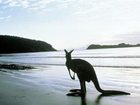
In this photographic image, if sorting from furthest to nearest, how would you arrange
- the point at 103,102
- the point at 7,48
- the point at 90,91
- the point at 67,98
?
the point at 7,48
the point at 90,91
the point at 67,98
the point at 103,102

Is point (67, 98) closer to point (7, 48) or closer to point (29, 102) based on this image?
point (29, 102)

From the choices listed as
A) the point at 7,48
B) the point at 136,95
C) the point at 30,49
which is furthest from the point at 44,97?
the point at 30,49

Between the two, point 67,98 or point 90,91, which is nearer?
point 67,98

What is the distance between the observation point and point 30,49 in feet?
577

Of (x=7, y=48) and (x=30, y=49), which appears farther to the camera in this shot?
(x=30, y=49)

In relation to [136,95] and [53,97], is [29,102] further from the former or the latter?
[136,95]

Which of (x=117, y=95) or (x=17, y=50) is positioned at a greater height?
(x=117, y=95)

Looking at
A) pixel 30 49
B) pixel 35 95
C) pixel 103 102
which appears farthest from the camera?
pixel 30 49

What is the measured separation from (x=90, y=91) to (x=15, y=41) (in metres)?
160

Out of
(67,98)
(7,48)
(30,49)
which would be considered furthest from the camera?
(30,49)

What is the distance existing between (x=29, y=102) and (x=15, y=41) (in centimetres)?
16229

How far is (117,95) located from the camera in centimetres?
1030

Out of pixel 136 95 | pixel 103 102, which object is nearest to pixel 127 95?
pixel 136 95

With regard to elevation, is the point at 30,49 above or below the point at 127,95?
below
